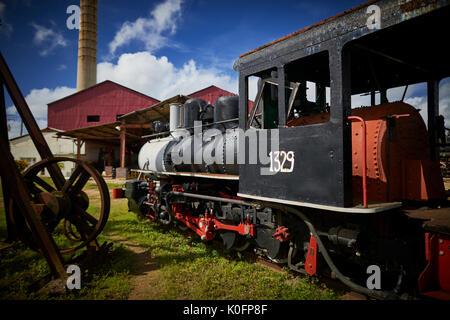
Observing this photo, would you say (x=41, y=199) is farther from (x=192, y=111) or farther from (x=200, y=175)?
(x=192, y=111)

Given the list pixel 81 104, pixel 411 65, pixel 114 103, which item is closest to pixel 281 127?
pixel 411 65

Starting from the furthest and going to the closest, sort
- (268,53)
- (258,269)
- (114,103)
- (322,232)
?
1. (114,103)
2. (258,269)
3. (268,53)
4. (322,232)

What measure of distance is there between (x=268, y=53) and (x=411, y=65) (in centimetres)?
208

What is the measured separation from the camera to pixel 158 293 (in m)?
3.75


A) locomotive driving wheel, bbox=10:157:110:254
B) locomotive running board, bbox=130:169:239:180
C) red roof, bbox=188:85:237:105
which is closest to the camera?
locomotive driving wheel, bbox=10:157:110:254

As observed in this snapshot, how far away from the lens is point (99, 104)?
26.1m

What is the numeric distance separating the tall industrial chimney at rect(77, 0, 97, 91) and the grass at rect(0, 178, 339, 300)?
3346 cm

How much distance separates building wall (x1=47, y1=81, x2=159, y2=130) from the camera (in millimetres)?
26000

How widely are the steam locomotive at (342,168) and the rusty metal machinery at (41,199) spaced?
2.28 meters

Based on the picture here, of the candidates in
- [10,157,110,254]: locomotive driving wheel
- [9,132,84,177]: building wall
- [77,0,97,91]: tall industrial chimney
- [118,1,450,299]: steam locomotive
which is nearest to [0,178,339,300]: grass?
[118,1,450,299]: steam locomotive

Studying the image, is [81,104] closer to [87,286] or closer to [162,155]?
[162,155]

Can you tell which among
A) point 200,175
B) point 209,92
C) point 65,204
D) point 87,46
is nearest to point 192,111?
point 200,175

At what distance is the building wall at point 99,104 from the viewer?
26000 millimetres

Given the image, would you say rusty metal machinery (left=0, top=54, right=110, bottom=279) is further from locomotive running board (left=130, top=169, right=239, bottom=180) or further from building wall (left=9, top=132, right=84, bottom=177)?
building wall (left=9, top=132, right=84, bottom=177)
